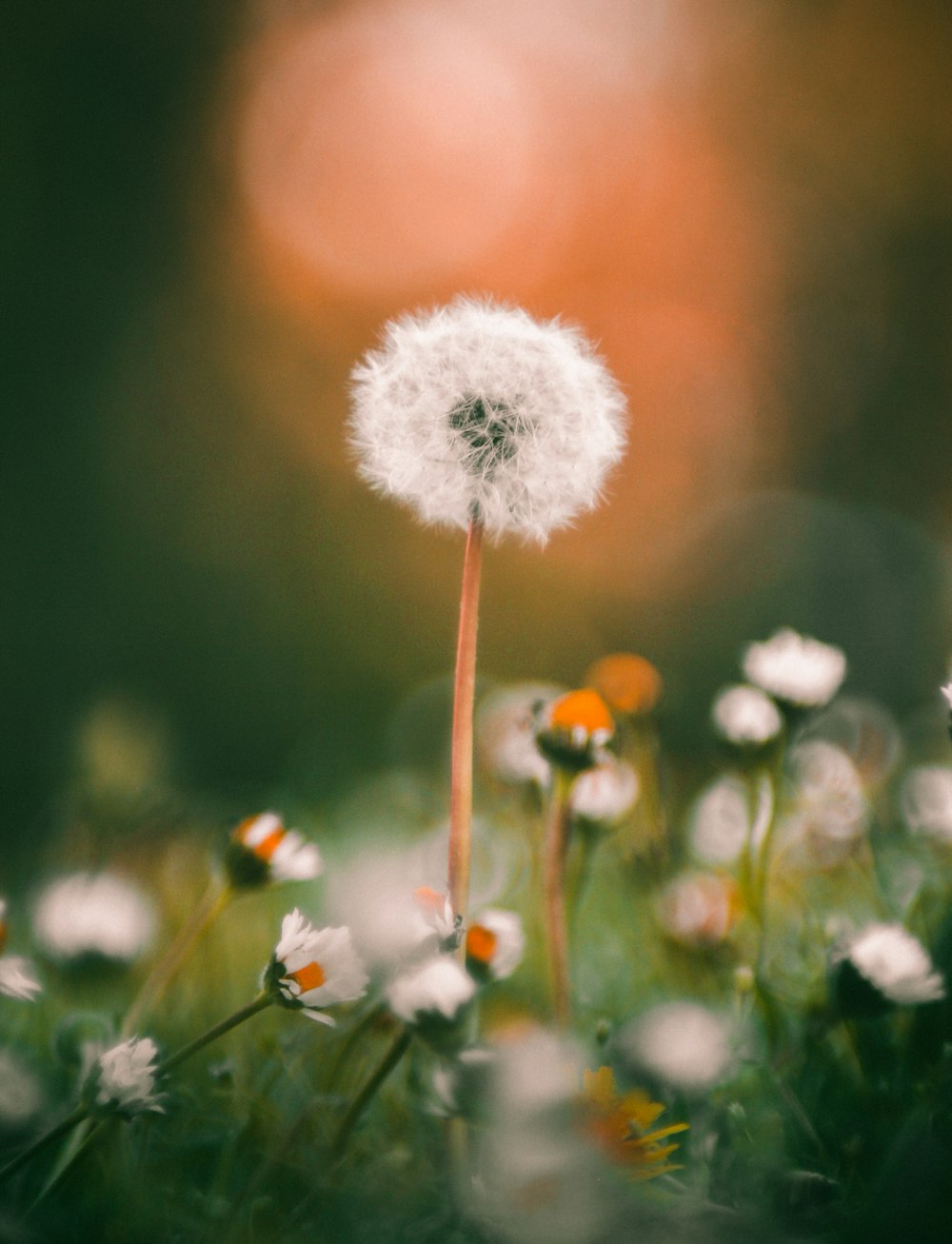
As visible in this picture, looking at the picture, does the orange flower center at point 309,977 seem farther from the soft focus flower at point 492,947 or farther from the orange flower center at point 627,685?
the orange flower center at point 627,685

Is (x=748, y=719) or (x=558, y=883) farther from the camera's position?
(x=748, y=719)

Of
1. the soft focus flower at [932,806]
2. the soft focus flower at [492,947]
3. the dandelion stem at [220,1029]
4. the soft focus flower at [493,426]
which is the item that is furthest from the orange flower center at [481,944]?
the soft focus flower at [932,806]

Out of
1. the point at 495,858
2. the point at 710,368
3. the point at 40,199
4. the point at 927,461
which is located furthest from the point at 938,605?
the point at 40,199

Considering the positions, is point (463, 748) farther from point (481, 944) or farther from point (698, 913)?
point (698, 913)

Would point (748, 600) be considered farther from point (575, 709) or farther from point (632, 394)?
point (575, 709)

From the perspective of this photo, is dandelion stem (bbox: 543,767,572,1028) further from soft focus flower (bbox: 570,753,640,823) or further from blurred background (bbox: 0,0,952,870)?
blurred background (bbox: 0,0,952,870)

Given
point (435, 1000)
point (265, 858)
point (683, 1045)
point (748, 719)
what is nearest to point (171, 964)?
point (265, 858)
